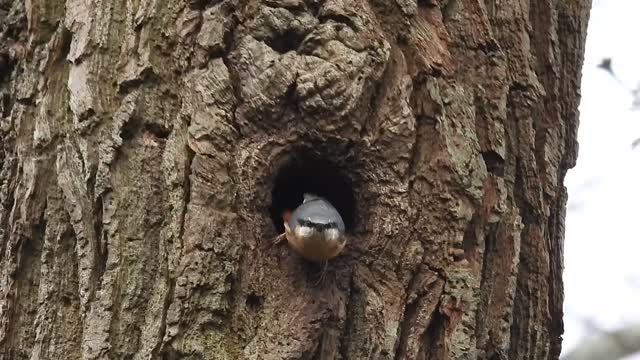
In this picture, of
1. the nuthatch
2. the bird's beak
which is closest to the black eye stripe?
the nuthatch

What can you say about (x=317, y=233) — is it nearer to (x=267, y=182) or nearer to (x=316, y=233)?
(x=316, y=233)

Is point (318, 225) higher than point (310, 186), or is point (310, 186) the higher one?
point (310, 186)

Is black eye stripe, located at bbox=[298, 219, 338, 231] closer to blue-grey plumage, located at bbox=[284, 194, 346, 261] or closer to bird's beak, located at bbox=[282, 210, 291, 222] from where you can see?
blue-grey plumage, located at bbox=[284, 194, 346, 261]

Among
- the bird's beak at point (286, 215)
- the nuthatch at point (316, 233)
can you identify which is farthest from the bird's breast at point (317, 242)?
the bird's beak at point (286, 215)

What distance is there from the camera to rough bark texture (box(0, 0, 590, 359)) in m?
1.75

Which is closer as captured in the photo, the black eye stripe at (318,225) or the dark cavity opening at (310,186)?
the black eye stripe at (318,225)

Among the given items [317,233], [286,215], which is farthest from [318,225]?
[286,215]

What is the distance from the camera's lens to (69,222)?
183 cm

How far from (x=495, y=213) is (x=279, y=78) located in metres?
0.46

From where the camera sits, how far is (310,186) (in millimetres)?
2119

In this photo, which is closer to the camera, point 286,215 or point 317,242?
point 317,242

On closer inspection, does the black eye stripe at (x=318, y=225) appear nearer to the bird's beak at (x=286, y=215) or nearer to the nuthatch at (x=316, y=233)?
the nuthatch at (x=316, y=233)

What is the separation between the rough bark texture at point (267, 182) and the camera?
→ 5.74 ft

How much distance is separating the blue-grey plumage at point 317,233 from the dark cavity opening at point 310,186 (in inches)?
2.1
